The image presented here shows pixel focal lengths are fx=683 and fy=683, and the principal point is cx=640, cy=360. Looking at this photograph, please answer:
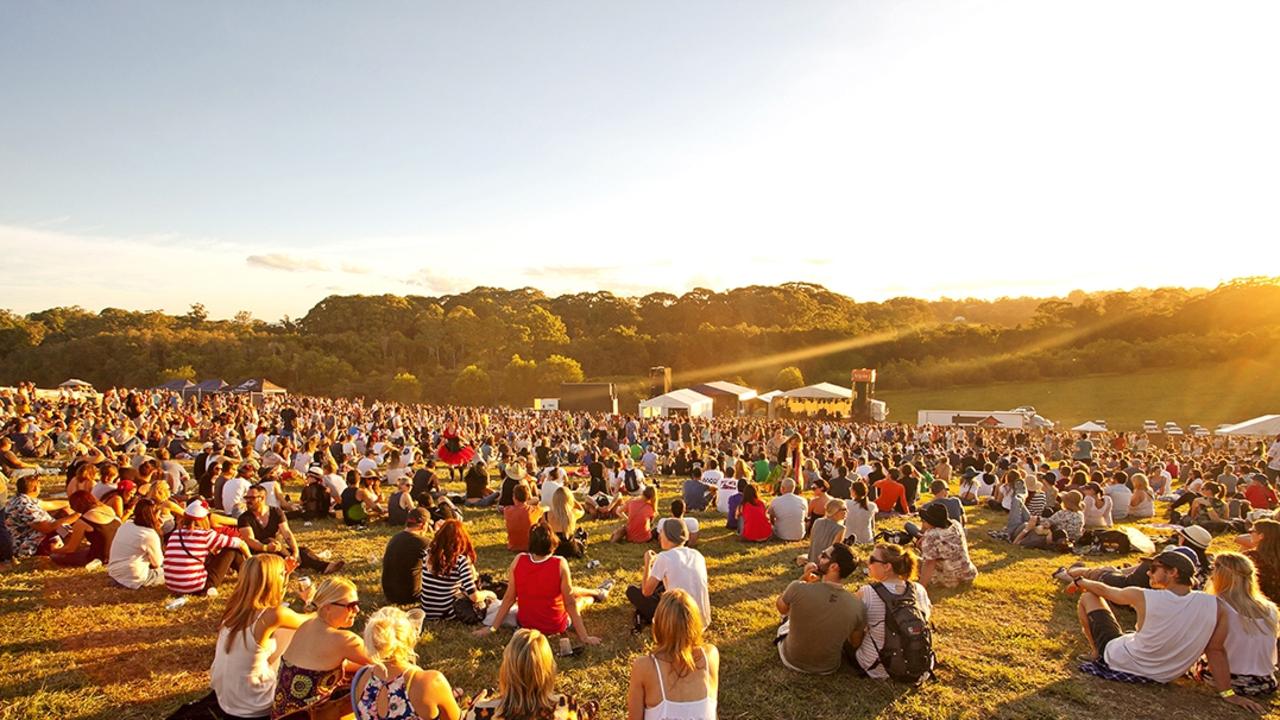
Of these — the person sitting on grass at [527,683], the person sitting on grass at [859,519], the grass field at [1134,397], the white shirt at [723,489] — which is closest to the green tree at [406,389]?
the grass field at [1134,397]

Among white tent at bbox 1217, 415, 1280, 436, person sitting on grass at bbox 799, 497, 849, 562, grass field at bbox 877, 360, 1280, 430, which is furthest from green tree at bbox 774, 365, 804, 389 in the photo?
person sitting on grass at bbox 799, 497, 849, 562

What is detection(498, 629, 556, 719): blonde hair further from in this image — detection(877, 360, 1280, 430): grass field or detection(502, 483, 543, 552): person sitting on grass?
detection(877, 360, 1280, 430): grass field

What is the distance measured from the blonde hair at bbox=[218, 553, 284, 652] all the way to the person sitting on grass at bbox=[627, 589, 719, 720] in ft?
6.62

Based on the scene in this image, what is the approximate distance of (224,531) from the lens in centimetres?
677

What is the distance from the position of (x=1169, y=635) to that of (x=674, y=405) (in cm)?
3097

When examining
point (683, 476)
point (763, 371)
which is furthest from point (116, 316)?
point (683, 476)

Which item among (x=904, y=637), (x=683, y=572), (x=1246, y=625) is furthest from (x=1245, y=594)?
(x=683, y=572)

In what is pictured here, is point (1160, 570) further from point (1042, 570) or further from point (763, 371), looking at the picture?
point (763, 371)

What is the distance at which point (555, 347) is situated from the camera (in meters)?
71.0

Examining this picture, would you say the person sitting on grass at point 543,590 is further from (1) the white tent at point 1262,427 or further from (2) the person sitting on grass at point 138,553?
(1) the white tent at point 1262,427

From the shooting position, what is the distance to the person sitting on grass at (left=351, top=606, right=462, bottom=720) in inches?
124

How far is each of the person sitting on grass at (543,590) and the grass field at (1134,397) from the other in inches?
1896

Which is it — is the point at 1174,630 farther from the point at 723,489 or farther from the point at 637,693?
the point at 723,489

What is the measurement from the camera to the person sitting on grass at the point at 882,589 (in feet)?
15.1
